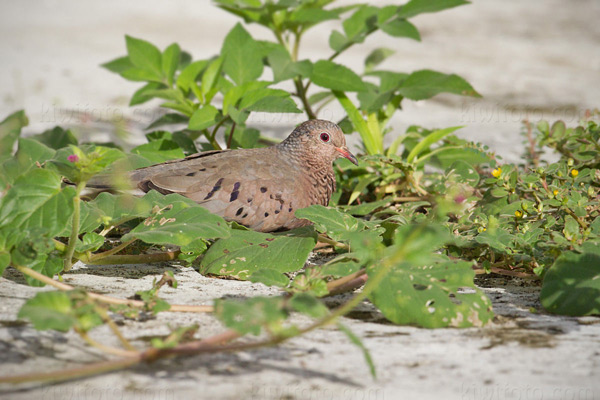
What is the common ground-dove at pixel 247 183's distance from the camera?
3.10 metres

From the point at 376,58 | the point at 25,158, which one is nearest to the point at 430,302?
the point at 25,158

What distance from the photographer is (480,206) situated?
3305mm

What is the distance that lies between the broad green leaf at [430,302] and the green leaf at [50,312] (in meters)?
0.92

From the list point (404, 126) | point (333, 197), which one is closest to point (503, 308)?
point (333, 197)

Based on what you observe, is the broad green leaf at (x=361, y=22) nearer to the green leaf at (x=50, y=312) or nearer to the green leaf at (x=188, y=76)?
the green leaf at (x=188, y=76)

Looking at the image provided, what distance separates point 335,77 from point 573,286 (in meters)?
1.99

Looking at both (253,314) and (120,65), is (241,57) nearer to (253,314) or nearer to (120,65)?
(120,65)

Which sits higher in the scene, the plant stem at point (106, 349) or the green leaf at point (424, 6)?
the green leaf at point (424, 6)

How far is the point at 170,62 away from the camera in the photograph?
155 inches

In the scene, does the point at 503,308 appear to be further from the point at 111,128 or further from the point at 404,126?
the point at 111,128

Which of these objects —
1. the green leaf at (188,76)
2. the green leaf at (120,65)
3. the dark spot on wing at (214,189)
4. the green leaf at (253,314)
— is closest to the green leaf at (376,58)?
the green leaf at (188,76)

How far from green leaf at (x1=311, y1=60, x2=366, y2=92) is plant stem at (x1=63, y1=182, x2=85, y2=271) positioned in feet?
6.05

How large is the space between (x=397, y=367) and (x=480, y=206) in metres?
1.64

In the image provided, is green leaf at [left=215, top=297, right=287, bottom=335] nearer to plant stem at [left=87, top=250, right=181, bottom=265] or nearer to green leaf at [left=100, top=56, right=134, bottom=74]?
plant stem at [left=87, top=250, right=181, bottom=265]
